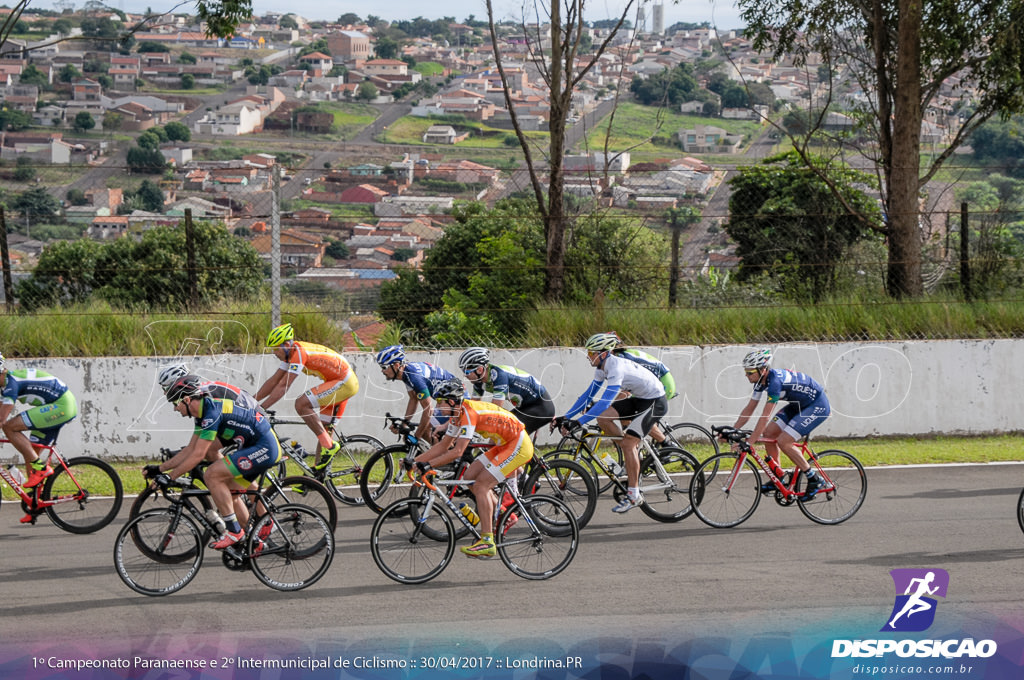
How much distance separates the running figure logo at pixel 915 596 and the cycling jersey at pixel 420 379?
4.39 meters

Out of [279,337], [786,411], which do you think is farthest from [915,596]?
[279,337]

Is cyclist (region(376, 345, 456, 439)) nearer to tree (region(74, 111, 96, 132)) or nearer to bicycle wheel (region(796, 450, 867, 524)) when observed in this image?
bicycle wheel (region(796, 450, 867, 524))

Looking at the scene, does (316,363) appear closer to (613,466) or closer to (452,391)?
(452,391)

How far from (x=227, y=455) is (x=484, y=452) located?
1957mm

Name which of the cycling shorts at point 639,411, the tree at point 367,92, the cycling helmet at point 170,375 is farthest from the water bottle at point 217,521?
the tree at point 367,92

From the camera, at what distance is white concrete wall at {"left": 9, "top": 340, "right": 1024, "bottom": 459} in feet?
43.7

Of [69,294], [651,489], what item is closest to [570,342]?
[651,489]

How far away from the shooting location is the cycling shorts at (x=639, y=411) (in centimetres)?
1003

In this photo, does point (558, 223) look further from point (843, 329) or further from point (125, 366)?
point (125, 366)

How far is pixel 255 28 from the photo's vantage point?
153500mm

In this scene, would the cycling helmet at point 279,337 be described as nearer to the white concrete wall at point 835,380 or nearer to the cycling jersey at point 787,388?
the white concrete wall at point 835,380

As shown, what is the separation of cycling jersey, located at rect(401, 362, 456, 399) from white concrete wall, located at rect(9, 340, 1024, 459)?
2619mm

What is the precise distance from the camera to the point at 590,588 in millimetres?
8211

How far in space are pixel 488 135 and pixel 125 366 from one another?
224ft
